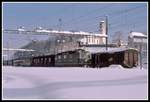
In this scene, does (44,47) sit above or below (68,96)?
below

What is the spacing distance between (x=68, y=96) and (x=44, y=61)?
3467cm

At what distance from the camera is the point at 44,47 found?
6750cm

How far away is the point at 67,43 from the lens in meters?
56.6

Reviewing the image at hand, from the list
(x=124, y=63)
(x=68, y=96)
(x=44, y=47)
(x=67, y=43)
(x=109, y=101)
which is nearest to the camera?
(x=109, y=101)

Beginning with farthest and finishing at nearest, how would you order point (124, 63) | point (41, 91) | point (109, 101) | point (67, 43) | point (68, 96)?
point (67, 43) → point (124, 63) → point (41, 91) → point (68, 96) → point (109, 101)

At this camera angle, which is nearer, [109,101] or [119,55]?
[109,101]

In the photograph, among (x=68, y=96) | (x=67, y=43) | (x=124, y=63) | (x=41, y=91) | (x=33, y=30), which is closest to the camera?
(x=68, y=96)

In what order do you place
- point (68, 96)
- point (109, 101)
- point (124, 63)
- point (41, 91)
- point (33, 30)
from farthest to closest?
point (33, 30) < point (124, 63) < point (41, 91) < point (68, 96) < point (109, 101)

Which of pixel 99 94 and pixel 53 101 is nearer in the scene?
pixel 53 101

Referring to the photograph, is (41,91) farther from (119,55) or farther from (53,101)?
(119,55)

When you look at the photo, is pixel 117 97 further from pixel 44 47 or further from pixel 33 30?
pixel 44 47

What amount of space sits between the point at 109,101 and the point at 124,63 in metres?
27.2

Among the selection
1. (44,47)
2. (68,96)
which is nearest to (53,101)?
(68,96)

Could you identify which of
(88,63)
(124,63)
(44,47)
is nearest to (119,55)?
(124,63)
